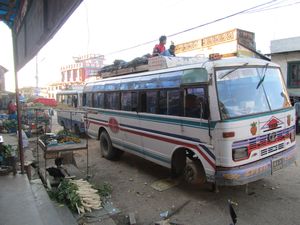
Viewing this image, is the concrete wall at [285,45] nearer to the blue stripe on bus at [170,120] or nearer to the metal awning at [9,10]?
the blue stripe on bus at [170,120]

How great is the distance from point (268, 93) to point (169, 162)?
249cm

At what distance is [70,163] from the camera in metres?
7.65

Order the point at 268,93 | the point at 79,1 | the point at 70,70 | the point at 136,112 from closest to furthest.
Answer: the point at 79,1, the point at 268,93, the point at 136,112, the point at 70,70

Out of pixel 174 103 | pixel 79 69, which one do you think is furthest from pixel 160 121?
pixel 79 69

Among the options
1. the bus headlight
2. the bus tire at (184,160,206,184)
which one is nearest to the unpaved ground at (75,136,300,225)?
the bus tire at (184,160,206,184)

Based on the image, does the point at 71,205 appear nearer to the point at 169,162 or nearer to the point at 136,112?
the point at 169,162

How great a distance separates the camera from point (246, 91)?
4.93 m

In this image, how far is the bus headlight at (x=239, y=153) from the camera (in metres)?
4.52

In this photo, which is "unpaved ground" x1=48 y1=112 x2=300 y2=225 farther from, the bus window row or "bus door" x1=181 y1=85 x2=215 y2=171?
the bus window row

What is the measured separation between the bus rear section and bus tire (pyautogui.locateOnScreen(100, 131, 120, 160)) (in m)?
4.70

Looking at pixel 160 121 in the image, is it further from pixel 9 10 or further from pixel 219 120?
pixel 9 10

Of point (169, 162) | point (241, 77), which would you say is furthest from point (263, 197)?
point (241, 77)

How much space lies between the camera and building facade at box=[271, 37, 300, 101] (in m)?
16.0

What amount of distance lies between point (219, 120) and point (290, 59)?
14235 mm
